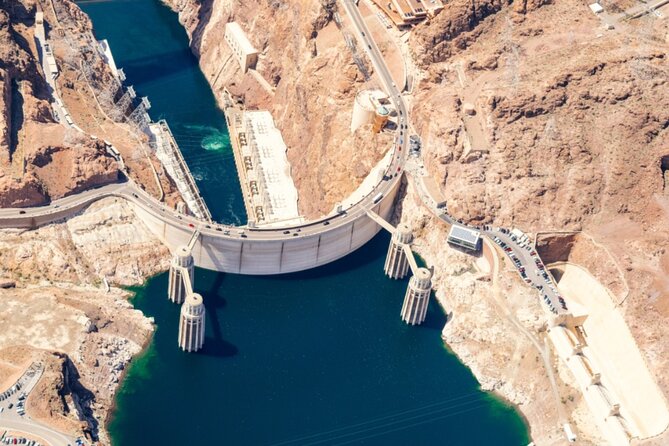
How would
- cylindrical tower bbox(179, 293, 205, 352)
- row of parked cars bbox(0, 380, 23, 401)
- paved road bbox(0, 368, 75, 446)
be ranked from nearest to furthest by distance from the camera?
paved road bbox(0, 368, 75, 446) < row of parked cars bbox(0, 380, 23, 401) < cylindrical tower bbox(179, 293, 205, 352)

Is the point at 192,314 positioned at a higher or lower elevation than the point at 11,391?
lower

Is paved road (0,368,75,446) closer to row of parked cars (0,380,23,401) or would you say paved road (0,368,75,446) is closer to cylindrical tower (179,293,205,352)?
row of parked cars (0,380,23,401)

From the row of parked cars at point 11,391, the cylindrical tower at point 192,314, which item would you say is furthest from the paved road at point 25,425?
the cylindrical tower at point 192,314

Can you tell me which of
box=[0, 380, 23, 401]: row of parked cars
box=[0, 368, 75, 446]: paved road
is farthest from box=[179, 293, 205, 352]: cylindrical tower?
box=[0, 380, 23, 401]: row of parked cars

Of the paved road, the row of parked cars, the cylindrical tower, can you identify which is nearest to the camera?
the paved road

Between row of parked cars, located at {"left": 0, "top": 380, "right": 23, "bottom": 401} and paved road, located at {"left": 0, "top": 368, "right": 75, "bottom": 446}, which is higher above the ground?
row of parked cars, located at {"left": 0, "top": 380, "right": 23, "bottom": 401}

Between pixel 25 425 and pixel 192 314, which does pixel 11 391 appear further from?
pixel 192 314

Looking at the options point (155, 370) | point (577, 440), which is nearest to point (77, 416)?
point (155, 370)

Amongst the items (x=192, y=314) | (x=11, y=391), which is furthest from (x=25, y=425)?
(x=192, y=314)

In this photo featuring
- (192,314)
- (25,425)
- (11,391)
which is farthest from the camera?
(192,314)

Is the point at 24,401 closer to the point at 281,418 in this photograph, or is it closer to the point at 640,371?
the point at 281,418

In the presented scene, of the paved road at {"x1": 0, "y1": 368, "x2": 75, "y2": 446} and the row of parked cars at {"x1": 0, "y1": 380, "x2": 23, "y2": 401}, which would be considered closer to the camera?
the paved road at {"x1": 0, "y1": 368, "x2": 75, "y2": 446}
